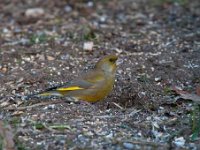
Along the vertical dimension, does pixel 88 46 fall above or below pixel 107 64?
above

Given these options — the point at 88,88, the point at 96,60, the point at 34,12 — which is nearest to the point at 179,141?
the point at 88,88

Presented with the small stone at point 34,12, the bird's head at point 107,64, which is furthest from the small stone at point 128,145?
the small stone at point 34,12

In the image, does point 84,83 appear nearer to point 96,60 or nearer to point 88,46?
point 96,60

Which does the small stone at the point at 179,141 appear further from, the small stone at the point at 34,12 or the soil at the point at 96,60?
the small stone at the point at 34,12

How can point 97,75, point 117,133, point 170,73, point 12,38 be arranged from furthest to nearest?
point 12,38
point 170,73
point 97,75
point 117,133

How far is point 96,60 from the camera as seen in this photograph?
6926 millimetres

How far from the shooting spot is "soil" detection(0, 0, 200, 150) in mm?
A: 4992

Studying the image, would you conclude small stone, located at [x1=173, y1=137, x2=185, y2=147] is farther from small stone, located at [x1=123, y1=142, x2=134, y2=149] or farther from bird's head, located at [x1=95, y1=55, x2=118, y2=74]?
bird's head, located at [x1=95, y1=55, x2=118, y2=74]

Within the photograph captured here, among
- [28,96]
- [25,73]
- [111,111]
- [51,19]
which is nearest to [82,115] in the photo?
[111,111]

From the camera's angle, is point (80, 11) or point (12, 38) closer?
point (12, 38)

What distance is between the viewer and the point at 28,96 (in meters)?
5.86

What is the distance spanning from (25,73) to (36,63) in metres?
0.33

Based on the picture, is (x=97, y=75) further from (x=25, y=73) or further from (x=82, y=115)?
(x=25, y=73)

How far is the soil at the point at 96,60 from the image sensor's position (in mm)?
4992
